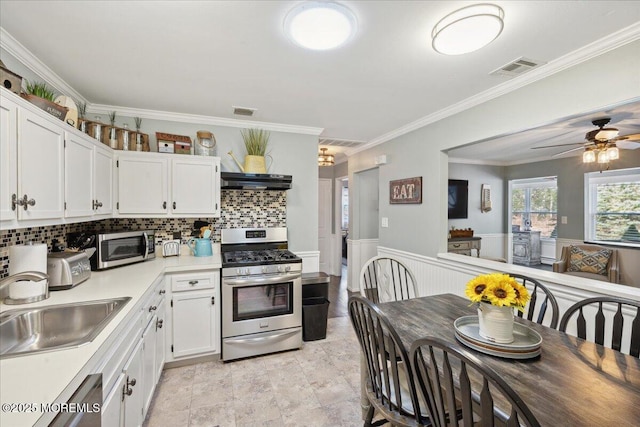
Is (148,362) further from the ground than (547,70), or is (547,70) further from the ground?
(547,70)

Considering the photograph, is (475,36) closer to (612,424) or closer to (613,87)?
(613,87)

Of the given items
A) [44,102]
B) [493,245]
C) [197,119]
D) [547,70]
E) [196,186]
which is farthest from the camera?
[493,245]

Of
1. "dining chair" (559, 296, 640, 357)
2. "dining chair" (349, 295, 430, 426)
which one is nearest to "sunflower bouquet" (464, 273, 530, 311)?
"dining chair" (349, 295, 430, 426)

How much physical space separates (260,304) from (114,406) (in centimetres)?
150

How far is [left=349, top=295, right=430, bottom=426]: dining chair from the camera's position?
1.21 meters

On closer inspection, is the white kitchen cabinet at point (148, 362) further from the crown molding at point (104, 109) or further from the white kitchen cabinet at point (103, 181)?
the crown molding at point (104, 109)

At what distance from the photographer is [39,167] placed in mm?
1509

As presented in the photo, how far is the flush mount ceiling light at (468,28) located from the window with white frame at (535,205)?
18.0 feet

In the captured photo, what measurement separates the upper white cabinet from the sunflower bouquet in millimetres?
2511

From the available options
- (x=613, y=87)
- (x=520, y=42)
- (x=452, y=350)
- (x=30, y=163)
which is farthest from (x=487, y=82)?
(x=30, y=163)

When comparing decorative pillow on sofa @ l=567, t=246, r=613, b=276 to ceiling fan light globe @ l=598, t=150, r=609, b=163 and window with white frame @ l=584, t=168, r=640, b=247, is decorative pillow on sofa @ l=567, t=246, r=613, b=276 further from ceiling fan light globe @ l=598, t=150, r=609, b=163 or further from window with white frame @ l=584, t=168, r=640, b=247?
ceiling fan light globe @ l=598, t=150, r=609, b=163

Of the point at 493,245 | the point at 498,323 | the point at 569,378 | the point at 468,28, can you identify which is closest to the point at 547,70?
the point at 468,28

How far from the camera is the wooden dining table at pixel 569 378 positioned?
2.91 feet

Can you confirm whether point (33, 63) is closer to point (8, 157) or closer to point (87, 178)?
point (87, 178)
